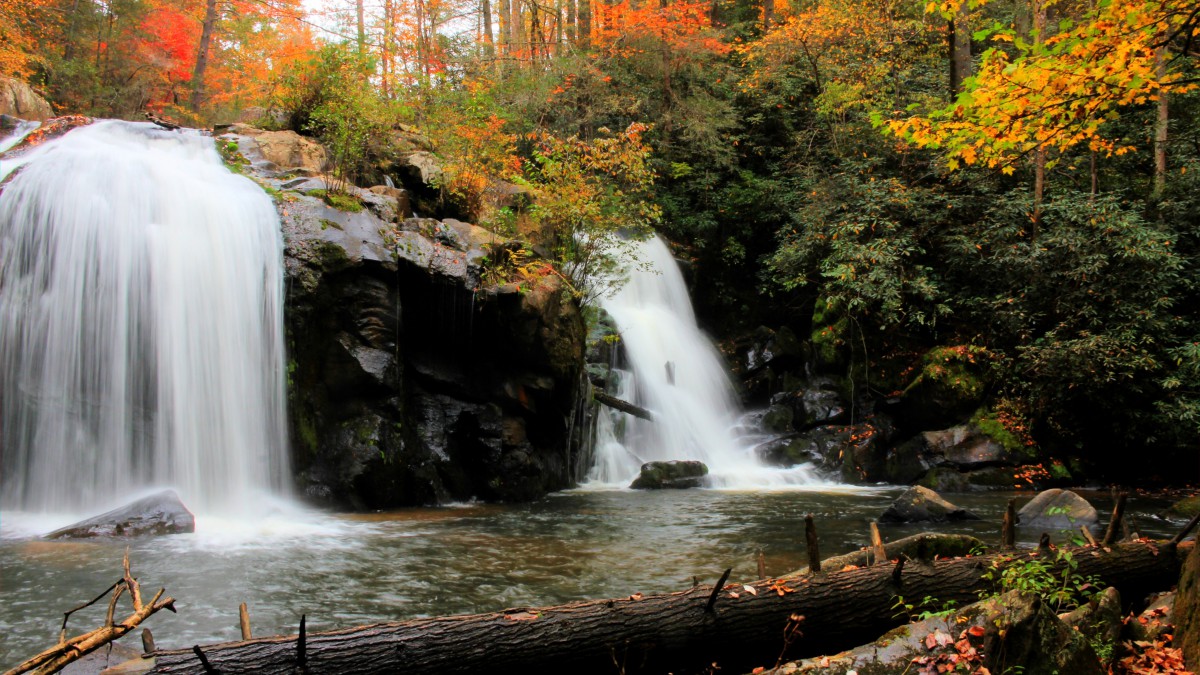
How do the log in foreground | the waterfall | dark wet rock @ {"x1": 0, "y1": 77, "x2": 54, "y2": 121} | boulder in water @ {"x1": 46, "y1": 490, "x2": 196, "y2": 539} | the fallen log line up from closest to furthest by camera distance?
the log in foreground → boulder in water @ {"x1": 46, "y1": 490, "x2": 196, "y2": 539} → the waterfall → the fallen log → dark wet rock @ {"x1": 0, "y1": 77, "x2": 54, "y2": 121}

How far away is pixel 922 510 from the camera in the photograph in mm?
10078

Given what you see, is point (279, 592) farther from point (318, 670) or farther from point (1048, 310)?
point (1048, 310)

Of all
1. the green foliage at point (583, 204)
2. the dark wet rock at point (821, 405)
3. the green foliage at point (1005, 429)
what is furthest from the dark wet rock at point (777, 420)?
the green foliage at point (583, 204)

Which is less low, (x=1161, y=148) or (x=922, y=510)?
(x=1161, y=148)

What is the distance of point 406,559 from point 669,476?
6611mm

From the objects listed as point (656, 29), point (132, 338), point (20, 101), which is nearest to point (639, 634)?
point (132, 338)

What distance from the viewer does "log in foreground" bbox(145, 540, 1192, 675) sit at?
3523 millimetres

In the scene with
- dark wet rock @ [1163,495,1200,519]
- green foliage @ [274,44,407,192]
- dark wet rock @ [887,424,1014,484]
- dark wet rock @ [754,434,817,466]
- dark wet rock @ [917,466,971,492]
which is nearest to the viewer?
dark wet rock @ [1163,495,1200,519]

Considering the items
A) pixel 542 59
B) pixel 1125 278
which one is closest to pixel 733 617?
pixel 1125 278

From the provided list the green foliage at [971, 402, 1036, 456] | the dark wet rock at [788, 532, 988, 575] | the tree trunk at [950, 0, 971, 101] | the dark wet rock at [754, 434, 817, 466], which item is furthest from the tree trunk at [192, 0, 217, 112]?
the green foliage at [971, 402, 1036, 456]

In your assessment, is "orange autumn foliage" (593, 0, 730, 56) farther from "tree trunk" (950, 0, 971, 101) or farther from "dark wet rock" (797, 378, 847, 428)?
"dark wet rock" (797, 378, 847, 428)

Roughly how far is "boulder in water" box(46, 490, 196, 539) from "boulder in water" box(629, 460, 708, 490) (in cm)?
743

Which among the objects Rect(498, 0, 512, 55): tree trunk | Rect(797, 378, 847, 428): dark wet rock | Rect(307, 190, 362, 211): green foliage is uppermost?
Rect(498, 0, 512, 55): tree trunk

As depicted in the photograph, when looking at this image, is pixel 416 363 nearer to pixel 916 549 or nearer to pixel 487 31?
pixel 916 549
